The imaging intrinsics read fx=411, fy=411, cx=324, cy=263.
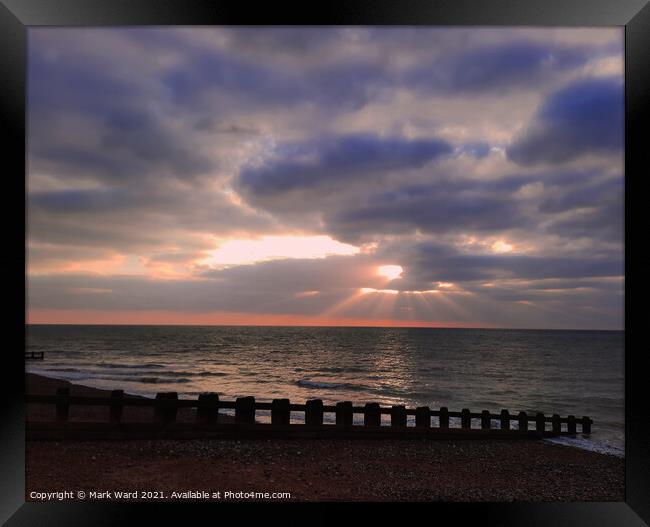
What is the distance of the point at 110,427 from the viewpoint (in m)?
5.78

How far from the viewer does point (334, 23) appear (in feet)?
11.7

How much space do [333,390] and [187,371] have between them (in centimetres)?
1360

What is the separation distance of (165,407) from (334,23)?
580 cm

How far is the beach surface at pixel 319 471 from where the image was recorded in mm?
4660

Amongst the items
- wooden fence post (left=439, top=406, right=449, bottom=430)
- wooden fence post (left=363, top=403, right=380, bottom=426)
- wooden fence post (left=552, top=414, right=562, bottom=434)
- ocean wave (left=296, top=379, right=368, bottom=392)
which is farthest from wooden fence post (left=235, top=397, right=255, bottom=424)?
ocean wave (left=296, top=379, right=368, bottom=392)

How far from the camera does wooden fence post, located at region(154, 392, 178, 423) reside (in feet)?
21.0

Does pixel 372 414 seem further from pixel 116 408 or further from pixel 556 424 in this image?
pixel 556 424

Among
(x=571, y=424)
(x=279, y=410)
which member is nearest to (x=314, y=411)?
(x=279, y=410)

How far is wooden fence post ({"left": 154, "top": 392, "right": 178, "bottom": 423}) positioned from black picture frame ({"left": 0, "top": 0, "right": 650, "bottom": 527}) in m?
2.86

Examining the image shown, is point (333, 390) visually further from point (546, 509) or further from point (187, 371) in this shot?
point (546, 509)

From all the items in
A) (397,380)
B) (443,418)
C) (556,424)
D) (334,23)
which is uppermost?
(334,23)

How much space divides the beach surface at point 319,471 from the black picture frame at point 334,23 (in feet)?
3.29

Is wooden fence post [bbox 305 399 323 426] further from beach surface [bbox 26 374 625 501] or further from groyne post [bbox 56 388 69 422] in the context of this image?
groyne post [bbox 56 388 69 422]

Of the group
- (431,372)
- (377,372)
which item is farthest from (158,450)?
(431,372)
